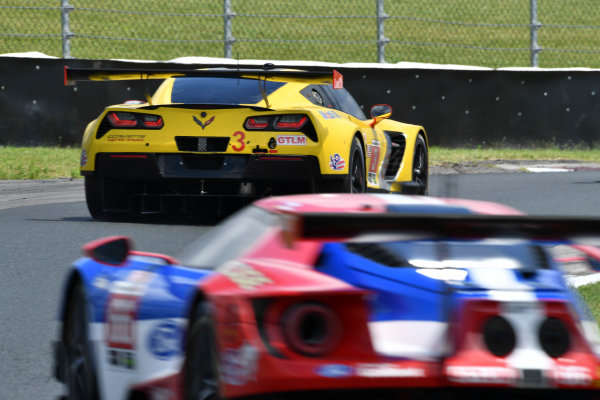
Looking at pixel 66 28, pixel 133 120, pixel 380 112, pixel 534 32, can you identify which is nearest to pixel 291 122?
pixel 133 120

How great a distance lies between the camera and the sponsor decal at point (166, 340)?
12.4 ft

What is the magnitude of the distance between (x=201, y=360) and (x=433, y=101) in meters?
15.7

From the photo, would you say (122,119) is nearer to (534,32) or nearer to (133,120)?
(133,120)

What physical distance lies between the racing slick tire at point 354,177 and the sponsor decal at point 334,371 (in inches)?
281

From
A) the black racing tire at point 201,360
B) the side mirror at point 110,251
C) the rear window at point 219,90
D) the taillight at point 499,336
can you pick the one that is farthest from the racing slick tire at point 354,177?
the taillight at point 499,336

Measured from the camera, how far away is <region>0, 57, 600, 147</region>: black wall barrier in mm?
17141

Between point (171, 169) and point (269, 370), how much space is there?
23.6 ft

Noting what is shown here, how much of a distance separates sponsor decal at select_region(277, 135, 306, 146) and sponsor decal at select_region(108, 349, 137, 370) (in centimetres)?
598

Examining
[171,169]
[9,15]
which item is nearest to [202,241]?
[171,169]

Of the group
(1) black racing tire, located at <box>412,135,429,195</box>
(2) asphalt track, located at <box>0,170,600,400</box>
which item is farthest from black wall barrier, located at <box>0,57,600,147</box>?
(1) black racing tire, located at <box>412,135,429,195</box>

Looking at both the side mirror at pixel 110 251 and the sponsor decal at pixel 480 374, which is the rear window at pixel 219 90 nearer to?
the side mirror at pixel 110 251

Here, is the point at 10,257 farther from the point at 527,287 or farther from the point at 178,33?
the point at 178,33

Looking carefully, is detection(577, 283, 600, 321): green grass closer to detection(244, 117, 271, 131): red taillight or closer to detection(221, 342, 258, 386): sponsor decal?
detection(244, 117, 271, 131): red taillight

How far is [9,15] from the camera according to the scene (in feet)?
66.1
